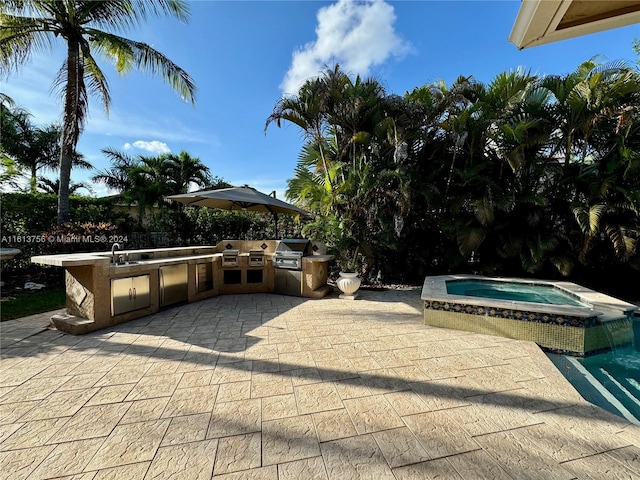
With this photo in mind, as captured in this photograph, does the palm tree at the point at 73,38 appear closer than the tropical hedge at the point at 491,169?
No

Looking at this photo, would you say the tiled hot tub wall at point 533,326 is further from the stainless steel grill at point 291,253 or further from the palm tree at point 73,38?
the palm tree at point 73,38

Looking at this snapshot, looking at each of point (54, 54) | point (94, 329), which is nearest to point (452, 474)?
point (94, 329)

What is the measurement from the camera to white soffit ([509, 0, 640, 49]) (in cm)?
157

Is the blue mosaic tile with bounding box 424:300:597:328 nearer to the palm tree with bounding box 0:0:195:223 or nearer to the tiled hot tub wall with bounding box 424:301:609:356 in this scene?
the tiled hot tub wall with bounding box 424:301:609:356

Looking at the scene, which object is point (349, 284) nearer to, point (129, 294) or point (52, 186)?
point (129, 294)

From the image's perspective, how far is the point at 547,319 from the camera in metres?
3.80

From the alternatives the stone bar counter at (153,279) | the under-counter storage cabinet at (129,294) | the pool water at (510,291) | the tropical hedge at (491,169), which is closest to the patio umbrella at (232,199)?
the tropical hedge at (491,169)

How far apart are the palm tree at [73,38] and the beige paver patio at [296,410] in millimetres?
6033

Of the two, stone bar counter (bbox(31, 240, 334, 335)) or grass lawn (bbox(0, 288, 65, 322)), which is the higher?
stone bar counter (bbox(31, 240, 334, 335))

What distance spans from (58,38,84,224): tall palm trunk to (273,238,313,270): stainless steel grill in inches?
236

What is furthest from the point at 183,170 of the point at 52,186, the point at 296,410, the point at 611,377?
the point at 611,377

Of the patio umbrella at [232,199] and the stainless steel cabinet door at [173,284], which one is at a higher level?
the patio umbrella at [232,199]

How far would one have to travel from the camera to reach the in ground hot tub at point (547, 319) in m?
3.69

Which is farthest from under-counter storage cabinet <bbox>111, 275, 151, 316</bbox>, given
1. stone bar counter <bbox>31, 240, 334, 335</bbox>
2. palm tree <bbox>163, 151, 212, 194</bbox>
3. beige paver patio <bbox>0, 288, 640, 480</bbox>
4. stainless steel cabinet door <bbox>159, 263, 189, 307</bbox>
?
palm tree <bbox>163, 151, 212, 194</bbox>
